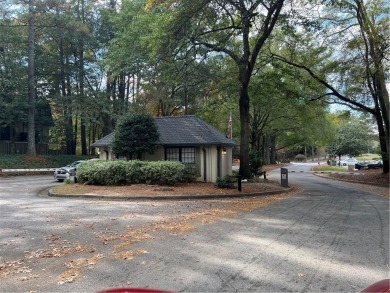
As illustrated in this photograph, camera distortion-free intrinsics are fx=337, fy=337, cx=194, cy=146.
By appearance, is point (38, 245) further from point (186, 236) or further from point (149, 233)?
point (186, 236)

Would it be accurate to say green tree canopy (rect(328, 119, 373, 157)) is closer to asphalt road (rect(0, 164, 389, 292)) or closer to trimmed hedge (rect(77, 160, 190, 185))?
trimmed hedge (rect(77, 160, 190, 185))

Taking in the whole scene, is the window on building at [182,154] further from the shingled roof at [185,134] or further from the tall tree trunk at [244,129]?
the tall tree trunk at [244,129]

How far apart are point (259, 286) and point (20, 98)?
1224 inches

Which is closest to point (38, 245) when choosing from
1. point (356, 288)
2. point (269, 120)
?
point (356, 288)

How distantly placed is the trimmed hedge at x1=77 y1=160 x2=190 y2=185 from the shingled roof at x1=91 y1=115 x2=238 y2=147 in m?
2.81

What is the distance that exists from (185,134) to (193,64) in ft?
18.0

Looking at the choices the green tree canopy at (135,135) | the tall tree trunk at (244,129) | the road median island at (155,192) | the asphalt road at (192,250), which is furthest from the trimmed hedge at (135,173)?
the asphalt road at (192,250)

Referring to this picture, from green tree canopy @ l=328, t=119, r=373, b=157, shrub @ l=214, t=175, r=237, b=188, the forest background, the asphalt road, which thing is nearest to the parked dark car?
the forest background

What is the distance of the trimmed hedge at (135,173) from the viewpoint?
16266 millimetres

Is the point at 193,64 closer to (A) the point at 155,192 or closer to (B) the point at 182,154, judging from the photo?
(B) the point at 182,154

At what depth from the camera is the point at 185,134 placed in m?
20.2

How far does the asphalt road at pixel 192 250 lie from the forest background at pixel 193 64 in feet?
30.6

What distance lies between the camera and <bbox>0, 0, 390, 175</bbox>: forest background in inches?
672

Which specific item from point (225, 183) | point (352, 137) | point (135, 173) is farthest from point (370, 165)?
point (135, 173)
